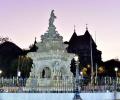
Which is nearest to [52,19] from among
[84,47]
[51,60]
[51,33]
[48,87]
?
[51,33]

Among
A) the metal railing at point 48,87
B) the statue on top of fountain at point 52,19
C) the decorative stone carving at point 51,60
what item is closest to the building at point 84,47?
the statue on top of fountain at point 52,19

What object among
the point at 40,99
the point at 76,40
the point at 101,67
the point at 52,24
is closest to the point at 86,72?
the point at 101,67

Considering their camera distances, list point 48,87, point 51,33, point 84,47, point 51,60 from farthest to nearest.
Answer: point 84,47
point 51,33
point 51,60
point 48,87

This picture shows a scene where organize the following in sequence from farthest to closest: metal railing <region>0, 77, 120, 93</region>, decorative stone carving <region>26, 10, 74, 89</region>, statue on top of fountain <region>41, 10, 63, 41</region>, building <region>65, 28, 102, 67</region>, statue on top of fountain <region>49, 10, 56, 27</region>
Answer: building <region>65, 28, 102, 67</region> → statue on top of fountain <region>49, 10, 56, 27</region> → statue on top of fountain <region>41, 10, 63, 41</region> → decorative stone carving <region>26, 10, 74, 89</region> → metal railing <region>0, 77, 120, 93</region>

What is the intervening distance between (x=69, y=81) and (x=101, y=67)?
86.4 m

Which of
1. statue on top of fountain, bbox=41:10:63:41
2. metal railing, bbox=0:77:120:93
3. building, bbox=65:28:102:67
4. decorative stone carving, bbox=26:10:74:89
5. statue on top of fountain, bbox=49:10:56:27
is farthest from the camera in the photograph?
building, bbox=65:28:102:67

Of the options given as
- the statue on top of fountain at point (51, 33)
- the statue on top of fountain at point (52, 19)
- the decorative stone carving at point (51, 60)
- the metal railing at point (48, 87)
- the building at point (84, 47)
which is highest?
the building at point (84, 47)

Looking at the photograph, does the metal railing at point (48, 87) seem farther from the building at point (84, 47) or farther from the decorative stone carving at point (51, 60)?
the building at point (84, 47)

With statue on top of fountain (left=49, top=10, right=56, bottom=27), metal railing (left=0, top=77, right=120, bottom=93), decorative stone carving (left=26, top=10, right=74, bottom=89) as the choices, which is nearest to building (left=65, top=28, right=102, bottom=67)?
statue on top of fountain (left=49, top=10, right=56, bottom=27)

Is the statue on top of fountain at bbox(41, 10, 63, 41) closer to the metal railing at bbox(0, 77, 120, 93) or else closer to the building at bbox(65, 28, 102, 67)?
the metal railing at bbox(0, 77, 120, 93)

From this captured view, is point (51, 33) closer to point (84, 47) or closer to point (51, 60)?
point (51, 60)

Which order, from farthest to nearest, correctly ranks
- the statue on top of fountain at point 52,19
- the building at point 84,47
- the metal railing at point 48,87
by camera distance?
the building at point 84,47 → the statue on top of fountain at point 52,19 → the metal railing at point 48,87

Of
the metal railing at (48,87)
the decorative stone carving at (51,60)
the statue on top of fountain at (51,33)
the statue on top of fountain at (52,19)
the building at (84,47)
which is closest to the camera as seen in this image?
the metal railing at (48,87)

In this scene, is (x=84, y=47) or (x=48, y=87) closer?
(x=48, y=87)
